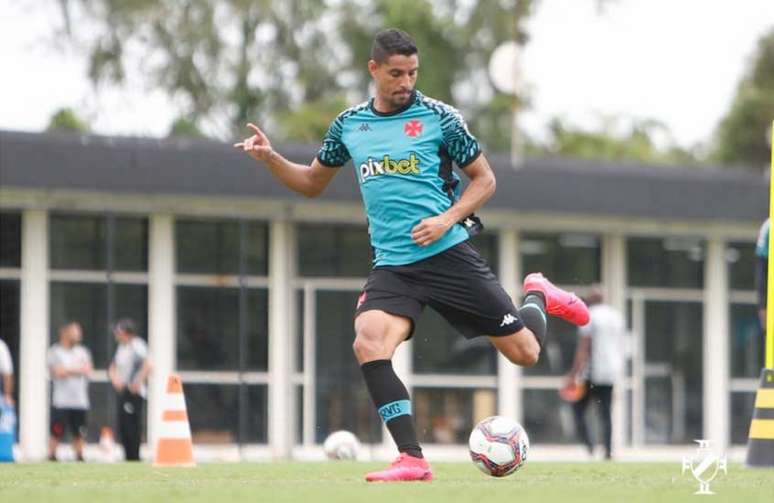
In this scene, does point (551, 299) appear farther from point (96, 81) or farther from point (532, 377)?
point (96, 81)

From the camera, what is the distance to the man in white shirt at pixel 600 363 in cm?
1945

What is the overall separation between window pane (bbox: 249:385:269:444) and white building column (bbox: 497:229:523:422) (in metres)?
3.36

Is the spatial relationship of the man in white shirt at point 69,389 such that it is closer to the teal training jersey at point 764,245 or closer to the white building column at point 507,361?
the white building column at point 507,361

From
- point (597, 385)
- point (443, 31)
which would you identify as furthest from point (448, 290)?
point (443, 31)

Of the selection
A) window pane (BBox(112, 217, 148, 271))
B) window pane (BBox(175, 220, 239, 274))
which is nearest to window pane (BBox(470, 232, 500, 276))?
window pane (BBox(175, 220, 239, 274))

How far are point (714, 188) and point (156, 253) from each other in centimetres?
799

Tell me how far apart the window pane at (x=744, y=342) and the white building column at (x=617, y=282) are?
1857 millimetres

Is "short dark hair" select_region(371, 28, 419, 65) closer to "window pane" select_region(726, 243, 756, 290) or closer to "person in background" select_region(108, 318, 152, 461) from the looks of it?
"person in background" select_region(108, 318, 152, 461)

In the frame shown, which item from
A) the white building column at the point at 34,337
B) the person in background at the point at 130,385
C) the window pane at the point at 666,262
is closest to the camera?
the person in background at the point at 130,385

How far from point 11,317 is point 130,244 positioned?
6.00 ft

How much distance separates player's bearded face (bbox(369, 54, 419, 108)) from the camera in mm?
9031

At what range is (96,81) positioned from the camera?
42.1 meters

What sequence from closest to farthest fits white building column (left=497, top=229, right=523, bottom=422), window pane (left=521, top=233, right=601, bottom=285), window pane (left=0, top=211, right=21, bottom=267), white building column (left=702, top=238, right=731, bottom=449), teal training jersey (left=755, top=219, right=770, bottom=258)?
teal training jersey (left=755, top=219, right=770, bottom=258) < window pane (left=0, top=211, right=21, bottom=267) < white building column (left=497, top=229, right=523, bottom=422) < window pane (left=521, top=233, right=601, bottom=285) < white building column (left=702, top=238, right=731, bottom=449)

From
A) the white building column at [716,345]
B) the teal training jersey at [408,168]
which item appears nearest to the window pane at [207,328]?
the white building column at [716,345]
